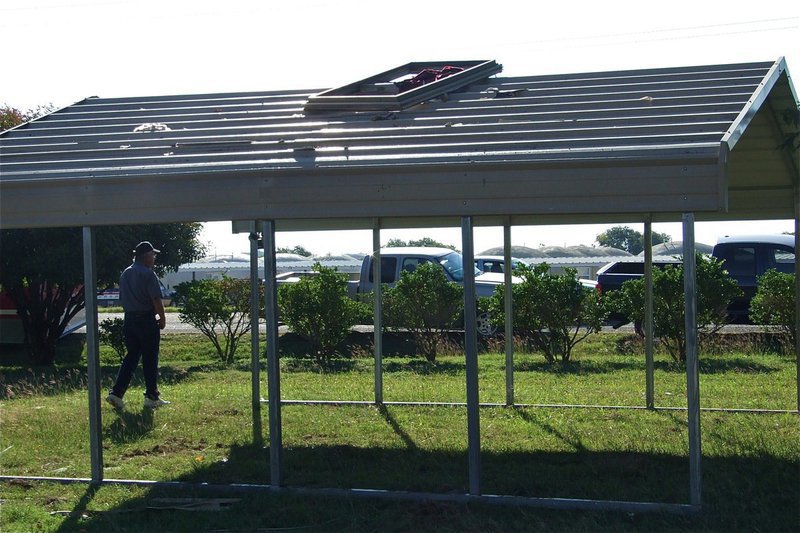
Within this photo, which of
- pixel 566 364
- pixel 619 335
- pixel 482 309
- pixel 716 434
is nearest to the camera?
pixel 716 434

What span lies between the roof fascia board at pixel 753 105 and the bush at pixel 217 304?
9539 mm

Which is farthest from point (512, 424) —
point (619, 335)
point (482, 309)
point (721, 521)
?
point (619, 335)

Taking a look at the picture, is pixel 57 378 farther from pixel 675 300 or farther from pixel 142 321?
pixel 675 300

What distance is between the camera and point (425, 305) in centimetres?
1435

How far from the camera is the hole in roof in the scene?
8.14 m

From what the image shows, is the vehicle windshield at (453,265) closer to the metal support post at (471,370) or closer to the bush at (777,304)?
the bush at (777,304)

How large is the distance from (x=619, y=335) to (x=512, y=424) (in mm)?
8943

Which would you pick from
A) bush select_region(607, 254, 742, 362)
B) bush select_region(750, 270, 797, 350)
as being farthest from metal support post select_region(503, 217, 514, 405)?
bush select_region(750, 270, 797, 350)

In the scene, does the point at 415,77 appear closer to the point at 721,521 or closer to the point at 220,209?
the point at 220,209

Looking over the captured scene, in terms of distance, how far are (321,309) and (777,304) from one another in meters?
6.73

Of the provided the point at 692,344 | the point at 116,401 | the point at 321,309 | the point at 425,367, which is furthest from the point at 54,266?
the point at 692,344

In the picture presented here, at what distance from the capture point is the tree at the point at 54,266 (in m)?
14.4

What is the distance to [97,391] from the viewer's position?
6922mm

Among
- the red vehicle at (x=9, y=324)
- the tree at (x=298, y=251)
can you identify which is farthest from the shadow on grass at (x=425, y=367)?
the tree at (x=298, y=251)
